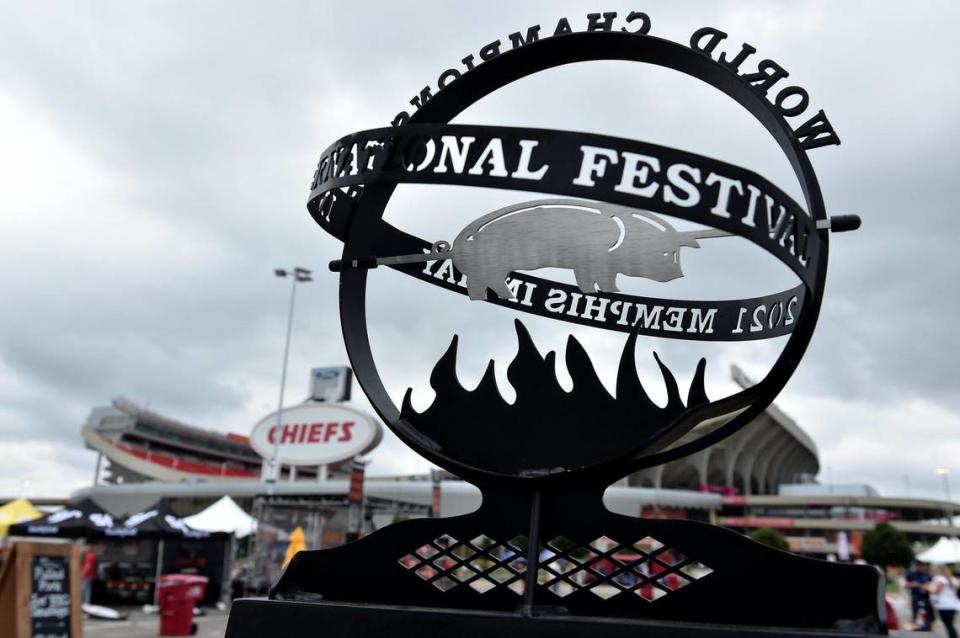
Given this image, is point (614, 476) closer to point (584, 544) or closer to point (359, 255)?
point (584, 544)

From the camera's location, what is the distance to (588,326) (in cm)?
534

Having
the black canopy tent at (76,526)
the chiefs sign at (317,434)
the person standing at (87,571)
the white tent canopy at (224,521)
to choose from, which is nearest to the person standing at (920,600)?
the white tent canopy at (224,521)

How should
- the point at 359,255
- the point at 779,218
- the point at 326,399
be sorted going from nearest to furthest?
the point at 779,218 < the point at 359,255 < the point at 326,399

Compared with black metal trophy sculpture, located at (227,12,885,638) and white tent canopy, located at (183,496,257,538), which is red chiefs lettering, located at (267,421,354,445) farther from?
black metal trophy sculpture, located at (227,12,885,638)

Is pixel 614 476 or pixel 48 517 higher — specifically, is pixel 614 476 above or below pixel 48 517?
above

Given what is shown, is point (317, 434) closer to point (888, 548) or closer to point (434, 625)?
point (888, 548)

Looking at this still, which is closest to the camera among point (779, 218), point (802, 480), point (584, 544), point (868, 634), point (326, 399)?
point (868, 634)

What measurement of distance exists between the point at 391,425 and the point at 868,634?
8.42 feet

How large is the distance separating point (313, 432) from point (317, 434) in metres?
0.27

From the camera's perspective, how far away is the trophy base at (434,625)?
3.17m

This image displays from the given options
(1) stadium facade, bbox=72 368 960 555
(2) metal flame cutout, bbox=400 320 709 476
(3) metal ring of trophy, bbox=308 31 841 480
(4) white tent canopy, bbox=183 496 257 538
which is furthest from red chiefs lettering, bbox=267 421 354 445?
(2) metal flame cutout, bbox=400 320 709 476

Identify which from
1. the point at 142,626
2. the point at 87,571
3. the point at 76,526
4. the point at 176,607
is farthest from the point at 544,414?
the point at 87,571

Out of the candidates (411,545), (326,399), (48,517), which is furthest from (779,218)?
(326,399)

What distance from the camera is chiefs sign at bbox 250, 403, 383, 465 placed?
32.7 m
